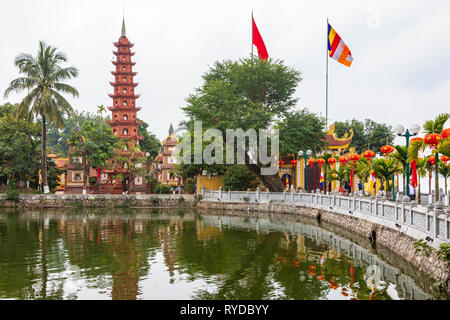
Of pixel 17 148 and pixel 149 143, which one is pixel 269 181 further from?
pixel 149 143

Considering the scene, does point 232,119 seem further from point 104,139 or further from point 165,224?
point 104,139

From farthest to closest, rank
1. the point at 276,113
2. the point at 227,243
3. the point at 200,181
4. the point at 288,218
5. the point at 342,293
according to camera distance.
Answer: the point at 200,181, the point at 276,113, the point at 288,218, the point at 227,243, the point at 342,293

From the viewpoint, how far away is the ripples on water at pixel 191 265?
30.6ft

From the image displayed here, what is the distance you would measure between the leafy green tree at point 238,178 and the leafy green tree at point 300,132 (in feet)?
17.9

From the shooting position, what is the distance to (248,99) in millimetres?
32188

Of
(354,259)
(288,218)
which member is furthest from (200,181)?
(354,259)

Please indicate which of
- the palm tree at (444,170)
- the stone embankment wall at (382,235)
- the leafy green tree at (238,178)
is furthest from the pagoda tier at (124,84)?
the palm tree at (444,170)

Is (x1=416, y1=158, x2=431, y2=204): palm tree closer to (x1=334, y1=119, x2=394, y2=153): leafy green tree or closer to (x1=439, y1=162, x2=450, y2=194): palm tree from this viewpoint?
(x1=439, y1=162, x2=450, y2=194): palm tree

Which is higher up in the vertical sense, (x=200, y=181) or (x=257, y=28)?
(x=257, y=28)

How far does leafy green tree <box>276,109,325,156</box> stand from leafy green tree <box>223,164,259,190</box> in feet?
17.9

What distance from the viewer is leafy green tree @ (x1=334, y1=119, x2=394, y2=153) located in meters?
53.7

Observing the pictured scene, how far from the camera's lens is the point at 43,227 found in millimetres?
21719

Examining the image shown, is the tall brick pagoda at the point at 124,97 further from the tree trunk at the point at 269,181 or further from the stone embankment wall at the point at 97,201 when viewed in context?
the tree trunk at the point at 269,181

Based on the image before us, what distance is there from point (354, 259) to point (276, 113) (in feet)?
68.5
